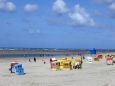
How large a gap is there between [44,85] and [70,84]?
5.07 feet

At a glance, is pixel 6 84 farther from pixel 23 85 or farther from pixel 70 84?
pixel 70 84

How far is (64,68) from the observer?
33844mm

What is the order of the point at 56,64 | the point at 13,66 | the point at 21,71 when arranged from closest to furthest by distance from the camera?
1. the point at 21,71
2. the point at 13,66
3. the point at 56,64

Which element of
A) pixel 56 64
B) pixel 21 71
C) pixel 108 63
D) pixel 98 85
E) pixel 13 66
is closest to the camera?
pixel 98 85

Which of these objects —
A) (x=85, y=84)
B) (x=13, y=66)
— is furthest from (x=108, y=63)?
(x=85, y=84)

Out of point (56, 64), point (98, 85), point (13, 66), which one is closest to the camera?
point (98, 85)

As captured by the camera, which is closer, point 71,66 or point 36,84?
point 36,84

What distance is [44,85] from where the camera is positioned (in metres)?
20.0

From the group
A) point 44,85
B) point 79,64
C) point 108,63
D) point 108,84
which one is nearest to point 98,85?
point 108,84

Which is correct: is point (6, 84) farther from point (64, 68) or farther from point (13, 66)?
point (64, 68)

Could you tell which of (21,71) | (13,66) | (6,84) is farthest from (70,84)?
(13,66)

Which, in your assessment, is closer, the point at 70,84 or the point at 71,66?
the point at 70,84

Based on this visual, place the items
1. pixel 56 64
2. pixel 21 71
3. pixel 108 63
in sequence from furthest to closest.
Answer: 1. pixel 108 63
2. pixel 56 64
3. pixel 21 71

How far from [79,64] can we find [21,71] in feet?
26.5
